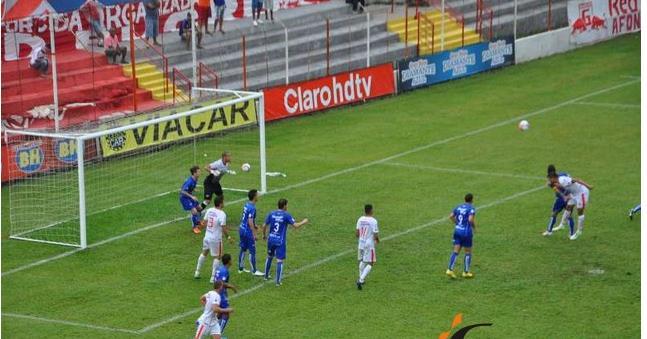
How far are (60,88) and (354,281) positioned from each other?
1616cm

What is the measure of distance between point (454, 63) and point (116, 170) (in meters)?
17.5

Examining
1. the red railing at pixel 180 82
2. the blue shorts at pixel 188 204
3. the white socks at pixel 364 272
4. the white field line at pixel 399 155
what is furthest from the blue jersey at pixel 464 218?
the red railing at pixel 180 82

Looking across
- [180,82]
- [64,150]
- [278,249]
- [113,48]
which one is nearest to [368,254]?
[278,249]

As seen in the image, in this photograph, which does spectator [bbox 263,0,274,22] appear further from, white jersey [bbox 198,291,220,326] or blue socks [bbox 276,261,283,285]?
white jersey [bbox 198,291,220,326]

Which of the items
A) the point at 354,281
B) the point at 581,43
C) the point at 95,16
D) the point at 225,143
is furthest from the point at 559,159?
the point at 581,43

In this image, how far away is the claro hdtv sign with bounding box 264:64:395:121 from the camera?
4194 cm

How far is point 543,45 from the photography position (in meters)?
52.8

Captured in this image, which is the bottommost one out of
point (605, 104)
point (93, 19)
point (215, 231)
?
point (605, 104)

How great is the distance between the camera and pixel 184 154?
36.1m

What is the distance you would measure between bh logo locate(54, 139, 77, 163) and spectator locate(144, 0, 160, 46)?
36.8ft

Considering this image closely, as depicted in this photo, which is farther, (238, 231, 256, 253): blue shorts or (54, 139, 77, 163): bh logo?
(54, 139, 77, 163): bh logo

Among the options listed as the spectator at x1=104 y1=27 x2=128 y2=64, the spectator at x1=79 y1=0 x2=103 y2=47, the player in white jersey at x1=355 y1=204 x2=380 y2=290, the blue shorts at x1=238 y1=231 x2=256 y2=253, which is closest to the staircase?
the spectator at x1=104 y1=27 x2=128 y2=64

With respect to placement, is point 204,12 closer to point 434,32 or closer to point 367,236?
point 434,32

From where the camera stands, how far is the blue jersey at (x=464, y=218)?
2572 centimetres
